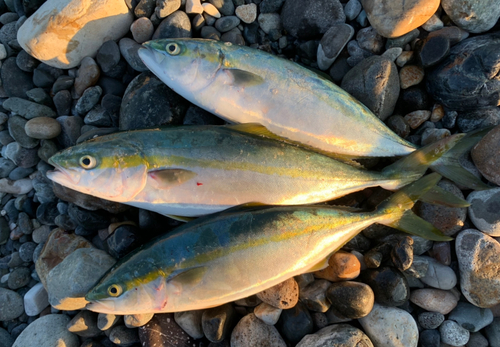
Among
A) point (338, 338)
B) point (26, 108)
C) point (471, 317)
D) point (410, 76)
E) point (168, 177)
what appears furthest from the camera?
point (26, 108)

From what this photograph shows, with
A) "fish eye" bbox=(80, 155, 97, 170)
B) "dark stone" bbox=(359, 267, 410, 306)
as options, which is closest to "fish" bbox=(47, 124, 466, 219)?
"fish eye" bbox=(80, 155, 97, 170)

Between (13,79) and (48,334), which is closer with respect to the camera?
(48,334)

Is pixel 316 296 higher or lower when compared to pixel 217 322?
higher

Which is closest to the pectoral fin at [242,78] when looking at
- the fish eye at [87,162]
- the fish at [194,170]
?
the fish at [194,170]

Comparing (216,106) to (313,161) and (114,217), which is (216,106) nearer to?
(313,161)

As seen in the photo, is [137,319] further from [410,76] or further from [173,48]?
[410,76]

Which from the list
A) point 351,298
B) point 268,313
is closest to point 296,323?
point 268,313

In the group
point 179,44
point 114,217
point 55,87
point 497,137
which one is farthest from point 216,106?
point 497,137
